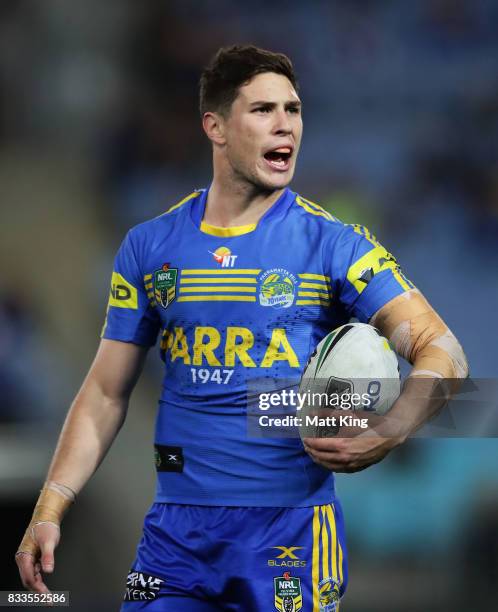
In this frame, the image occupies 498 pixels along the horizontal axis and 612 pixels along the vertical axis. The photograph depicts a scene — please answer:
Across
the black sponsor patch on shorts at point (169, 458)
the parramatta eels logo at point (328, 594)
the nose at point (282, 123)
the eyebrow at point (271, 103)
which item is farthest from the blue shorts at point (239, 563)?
the eyebrow at point (271, 103)

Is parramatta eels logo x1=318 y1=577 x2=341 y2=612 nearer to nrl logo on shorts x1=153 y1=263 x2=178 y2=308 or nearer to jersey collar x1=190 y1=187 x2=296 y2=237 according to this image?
nrl logo on shorts x1=153 y1=263 x2=178 y2=308

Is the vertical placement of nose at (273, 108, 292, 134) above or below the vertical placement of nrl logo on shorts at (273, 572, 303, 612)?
above

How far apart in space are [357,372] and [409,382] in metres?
0.17

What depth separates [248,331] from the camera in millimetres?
3584

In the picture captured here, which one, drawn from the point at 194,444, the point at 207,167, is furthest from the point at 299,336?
the point at 207,167

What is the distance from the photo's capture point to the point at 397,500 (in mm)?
7469

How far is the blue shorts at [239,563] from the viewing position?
3408 mm

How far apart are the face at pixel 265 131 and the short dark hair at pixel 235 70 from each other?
1.2 inches

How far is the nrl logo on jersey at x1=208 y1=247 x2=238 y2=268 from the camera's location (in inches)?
145

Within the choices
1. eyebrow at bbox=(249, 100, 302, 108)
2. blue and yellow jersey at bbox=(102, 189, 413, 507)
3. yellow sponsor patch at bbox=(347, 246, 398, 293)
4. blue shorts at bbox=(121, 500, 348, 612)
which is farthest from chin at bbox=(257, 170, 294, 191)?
blue shorts at bbox=(121, 500, 348, 612)

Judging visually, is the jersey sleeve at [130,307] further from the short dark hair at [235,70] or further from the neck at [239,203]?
the short dark hair at [235,70]

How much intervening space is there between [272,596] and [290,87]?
1.81 m

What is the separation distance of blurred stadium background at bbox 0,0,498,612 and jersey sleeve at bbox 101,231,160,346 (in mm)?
3546

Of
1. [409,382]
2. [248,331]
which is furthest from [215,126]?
[409,382]
